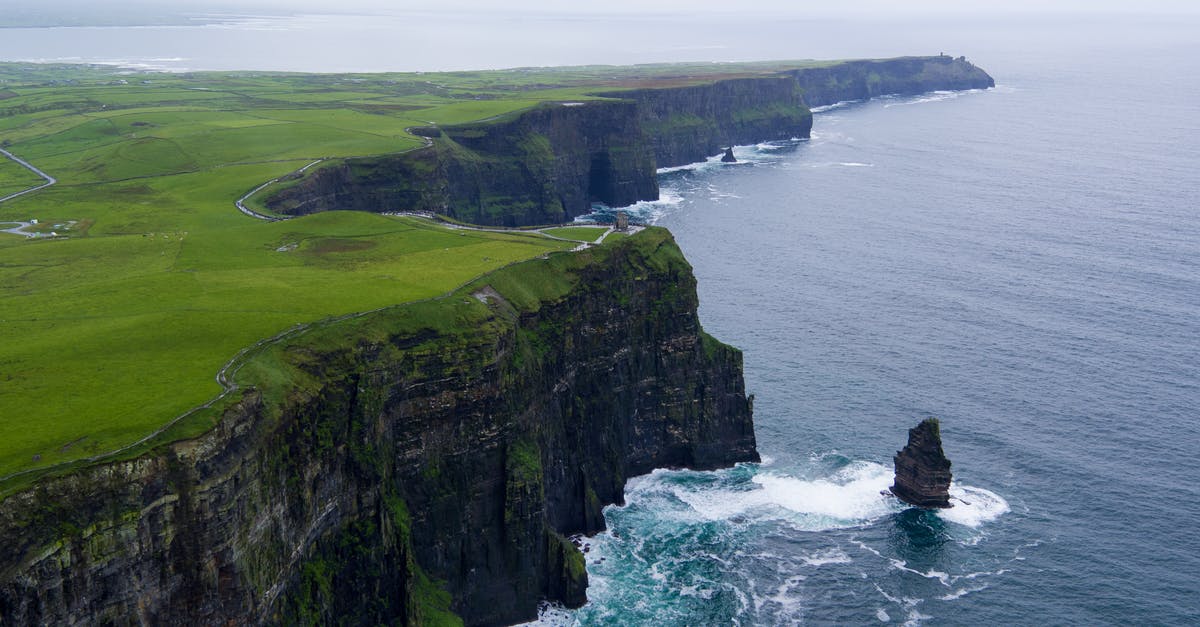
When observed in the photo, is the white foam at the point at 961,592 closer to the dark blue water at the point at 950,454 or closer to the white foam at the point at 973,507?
the dark blue water at the point at 950,454

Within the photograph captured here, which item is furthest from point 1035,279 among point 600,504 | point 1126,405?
point 600,504

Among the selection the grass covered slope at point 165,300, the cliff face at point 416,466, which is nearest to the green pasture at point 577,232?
the grass covered slope at point 165,300

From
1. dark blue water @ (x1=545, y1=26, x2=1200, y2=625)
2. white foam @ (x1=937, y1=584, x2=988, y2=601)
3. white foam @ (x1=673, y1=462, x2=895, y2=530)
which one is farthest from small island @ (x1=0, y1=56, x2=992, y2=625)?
white foam @ (x1=937, y1=584, x2=988, y2=601)

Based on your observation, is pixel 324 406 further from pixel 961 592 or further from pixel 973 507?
pixel 973 507

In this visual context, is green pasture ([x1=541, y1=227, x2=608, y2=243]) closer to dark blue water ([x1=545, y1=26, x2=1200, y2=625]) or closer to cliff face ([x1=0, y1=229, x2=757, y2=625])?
cliff face ([x1=0, y1=229, x2=757, y2=625])

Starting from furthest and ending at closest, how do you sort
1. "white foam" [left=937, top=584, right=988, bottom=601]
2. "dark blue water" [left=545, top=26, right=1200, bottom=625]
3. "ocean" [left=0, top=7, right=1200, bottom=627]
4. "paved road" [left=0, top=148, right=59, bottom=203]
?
"paved road" [left=0, top=148, right=59, bottom=203], "dark blue water" [left=545, top=26, right=1200, bottom=625], "ocean" [left=0, top=7, right=1200, bottom=627], "white foam" [left=937, top=584, right=988, bottom=601]

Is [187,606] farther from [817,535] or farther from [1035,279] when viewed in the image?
[1035,279]

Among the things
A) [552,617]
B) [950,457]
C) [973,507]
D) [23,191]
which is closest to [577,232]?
[950,457]
